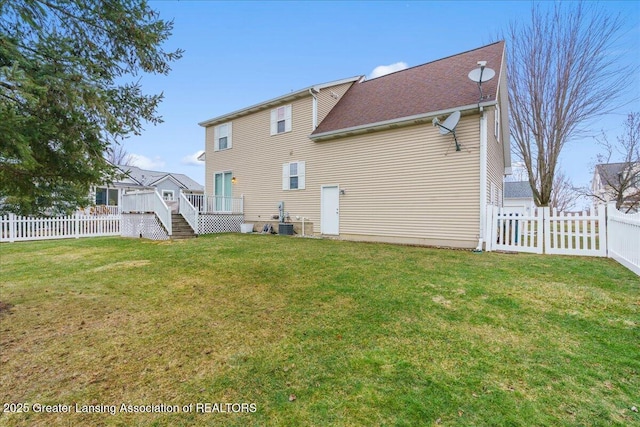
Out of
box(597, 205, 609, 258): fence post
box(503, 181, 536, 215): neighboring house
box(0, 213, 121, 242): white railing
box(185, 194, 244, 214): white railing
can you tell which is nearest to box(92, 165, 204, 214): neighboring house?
box(0, 213, 121, 242): white railing

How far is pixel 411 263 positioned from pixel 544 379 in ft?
13.2

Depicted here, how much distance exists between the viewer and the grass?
84.4 inches

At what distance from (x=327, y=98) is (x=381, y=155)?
423 centimetres

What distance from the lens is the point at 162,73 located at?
176 inches

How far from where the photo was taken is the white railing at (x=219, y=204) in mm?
14351

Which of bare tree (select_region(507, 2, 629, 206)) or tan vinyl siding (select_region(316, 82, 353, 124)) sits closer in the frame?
tan vinyl siding (select_region(316, 82, 353, 124))

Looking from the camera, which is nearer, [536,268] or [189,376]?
[189,376]

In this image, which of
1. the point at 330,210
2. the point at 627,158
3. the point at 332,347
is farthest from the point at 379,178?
the point at 627,158

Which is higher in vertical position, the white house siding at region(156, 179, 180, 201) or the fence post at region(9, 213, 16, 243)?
the white house siding at region(156, 179, 180, 201)

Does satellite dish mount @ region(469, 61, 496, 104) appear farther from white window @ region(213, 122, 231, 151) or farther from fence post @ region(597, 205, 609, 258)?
white window @ region(213, 122, 231, 151)

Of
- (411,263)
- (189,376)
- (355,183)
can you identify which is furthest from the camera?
(355,183)

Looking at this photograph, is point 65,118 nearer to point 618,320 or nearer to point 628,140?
point 618,320

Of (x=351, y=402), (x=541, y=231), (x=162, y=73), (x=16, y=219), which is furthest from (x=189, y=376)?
(x=16, y=219)

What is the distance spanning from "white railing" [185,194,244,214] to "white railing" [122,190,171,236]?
1.73 m
